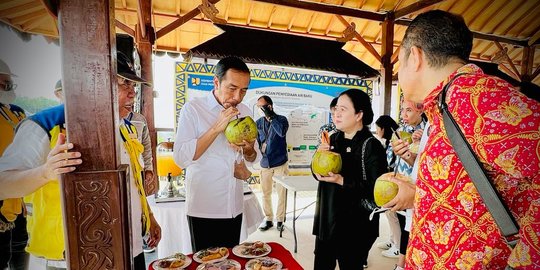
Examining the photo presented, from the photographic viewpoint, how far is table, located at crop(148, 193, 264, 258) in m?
2.53

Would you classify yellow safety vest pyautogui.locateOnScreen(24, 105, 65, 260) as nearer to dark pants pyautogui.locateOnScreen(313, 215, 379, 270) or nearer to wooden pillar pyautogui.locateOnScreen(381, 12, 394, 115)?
dark pants pyautogui.locateOnScreen(313, 215, 379, 270)

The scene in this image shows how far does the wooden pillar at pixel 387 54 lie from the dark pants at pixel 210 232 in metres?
4.17

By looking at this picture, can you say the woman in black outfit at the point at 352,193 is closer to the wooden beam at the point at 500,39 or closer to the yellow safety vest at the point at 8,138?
the yellow safety vest at the point at 8,138

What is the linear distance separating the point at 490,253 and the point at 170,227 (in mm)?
2454

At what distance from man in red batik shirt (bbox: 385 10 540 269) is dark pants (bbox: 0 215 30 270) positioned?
156cm

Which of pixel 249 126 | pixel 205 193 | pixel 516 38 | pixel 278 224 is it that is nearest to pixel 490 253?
pixel 249 126

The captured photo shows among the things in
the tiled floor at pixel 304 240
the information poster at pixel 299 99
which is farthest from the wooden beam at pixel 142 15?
the tiled floor at pixel 304 240

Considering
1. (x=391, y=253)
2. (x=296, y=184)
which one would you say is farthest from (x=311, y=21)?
(x=391, y=253)

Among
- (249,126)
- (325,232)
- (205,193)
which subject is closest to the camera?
(249,126)

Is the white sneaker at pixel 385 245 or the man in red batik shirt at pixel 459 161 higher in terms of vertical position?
the man in red batik shirt at pixel 459 161

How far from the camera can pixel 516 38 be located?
6.56m

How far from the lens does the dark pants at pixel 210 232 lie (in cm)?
182

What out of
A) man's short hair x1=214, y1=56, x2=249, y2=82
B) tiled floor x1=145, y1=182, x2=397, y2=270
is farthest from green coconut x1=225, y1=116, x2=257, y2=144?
tiled floor x1=145, y1=182, x2=397, y2=270

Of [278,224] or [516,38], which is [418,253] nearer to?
[278,224]
